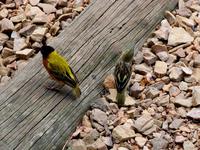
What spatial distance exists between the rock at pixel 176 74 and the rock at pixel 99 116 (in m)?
0.78

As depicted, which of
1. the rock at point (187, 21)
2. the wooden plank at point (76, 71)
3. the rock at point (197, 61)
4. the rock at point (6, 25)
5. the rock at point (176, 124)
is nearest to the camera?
the wooden plank at point (76, 71)

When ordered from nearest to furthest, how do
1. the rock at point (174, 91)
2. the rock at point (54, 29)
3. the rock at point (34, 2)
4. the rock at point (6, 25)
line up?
the rock at point (174, 91)
the rock at point (54, 29)
the rock at point (6, 25)
the rock at point (34, 2)

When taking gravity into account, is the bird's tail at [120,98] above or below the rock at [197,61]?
above

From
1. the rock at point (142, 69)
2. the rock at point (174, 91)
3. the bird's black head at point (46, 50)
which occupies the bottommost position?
the rock at point (174, 91)

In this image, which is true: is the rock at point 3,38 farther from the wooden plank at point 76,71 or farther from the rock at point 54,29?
the wooden plank at point 76,71

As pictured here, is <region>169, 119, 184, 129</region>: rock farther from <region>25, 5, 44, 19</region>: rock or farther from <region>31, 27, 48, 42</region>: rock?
<region>25, 5, 44, 19</region>: rock

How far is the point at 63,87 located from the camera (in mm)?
5926

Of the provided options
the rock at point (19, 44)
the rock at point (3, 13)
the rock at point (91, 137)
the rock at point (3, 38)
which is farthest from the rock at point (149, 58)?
the rock at point (3, 13)

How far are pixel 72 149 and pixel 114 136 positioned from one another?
1.19 feet

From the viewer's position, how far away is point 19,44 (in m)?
7.10

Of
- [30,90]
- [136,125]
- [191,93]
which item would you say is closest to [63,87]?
[30,90]

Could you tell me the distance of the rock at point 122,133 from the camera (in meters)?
5.77

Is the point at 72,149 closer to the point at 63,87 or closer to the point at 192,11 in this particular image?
the point at 63,87

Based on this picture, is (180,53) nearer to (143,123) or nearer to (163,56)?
(163,56)
